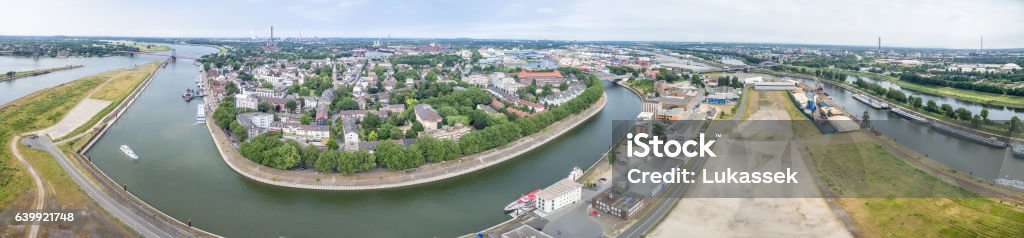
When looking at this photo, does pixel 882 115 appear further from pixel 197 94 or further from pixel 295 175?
pixel 197 94

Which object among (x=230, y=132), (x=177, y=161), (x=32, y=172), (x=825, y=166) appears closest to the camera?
(x=32, y=172)

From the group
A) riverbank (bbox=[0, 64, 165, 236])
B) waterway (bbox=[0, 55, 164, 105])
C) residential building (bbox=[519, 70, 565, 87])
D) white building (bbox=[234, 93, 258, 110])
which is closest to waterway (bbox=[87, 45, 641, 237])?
riverbank (bbox=[0, 64, 165, 236])

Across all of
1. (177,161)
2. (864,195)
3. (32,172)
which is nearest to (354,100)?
(177,161)

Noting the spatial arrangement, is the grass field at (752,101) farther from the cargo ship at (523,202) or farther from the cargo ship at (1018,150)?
the cargo ship at (523,202)

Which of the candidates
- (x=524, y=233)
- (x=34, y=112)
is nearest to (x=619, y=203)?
(x=524, y=233)

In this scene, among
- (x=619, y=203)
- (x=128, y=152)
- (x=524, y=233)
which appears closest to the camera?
(x=524, y=233)

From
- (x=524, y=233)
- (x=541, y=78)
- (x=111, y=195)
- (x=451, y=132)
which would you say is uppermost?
(x=541, y=78)

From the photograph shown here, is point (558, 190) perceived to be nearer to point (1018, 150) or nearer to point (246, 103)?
point (1018, 150)
